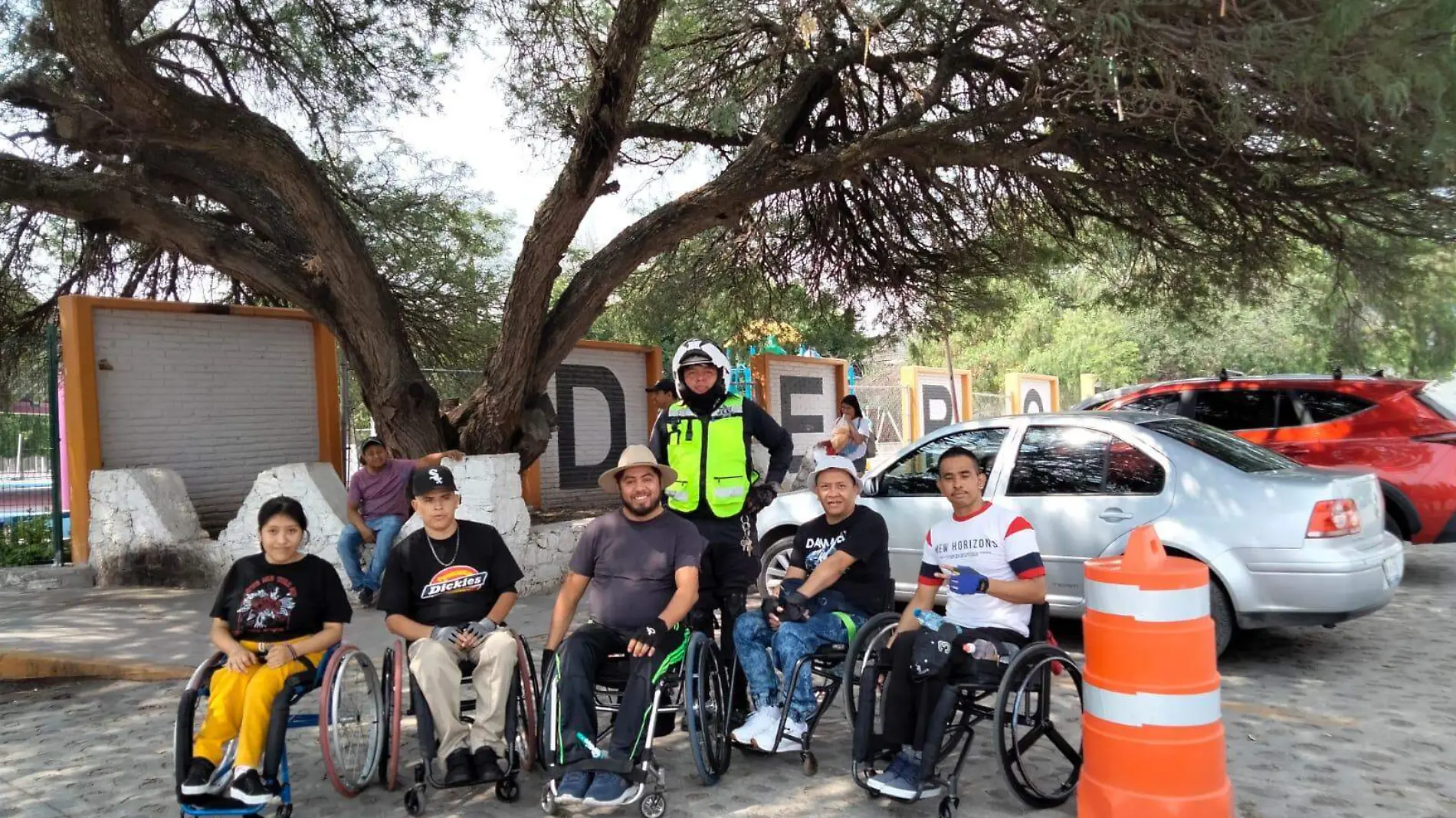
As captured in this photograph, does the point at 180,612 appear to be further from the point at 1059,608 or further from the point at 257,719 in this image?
the point at 1059,608

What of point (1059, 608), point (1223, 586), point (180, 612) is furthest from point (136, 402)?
point (1223, 586)

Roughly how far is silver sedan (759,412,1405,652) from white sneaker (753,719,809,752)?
8.03ft

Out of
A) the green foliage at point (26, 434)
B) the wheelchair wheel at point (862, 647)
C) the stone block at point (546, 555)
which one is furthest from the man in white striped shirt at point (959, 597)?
the green foliage at point (26, 434)

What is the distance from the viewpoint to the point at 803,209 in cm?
1214

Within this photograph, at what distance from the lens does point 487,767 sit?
3904mm

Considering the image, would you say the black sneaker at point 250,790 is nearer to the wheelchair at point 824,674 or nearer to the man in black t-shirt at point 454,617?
the man in black t-shirt at point 454,617

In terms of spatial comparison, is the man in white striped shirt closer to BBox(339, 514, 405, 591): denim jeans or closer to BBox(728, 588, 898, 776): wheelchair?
BBox(728, 588, 898, 776): wheelchair

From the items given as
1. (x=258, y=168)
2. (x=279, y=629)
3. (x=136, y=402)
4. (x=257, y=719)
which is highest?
(x=258, y=168)

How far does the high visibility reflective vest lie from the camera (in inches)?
190

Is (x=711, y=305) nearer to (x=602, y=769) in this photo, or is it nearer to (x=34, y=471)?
(x=34, y=471)

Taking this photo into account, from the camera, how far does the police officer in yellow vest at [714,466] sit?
4.74 m

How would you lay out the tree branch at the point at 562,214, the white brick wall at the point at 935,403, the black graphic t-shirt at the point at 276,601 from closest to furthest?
the black graphic t-shirt at the point at 276,601
the tree branch at the point at 562,214
the white brick wall at the point at 935,403

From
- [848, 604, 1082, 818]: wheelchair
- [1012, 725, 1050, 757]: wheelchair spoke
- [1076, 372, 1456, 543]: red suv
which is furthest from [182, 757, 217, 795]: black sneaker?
[1076, 372, 1456, 543]: red suv

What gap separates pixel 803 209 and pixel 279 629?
29.9ft
